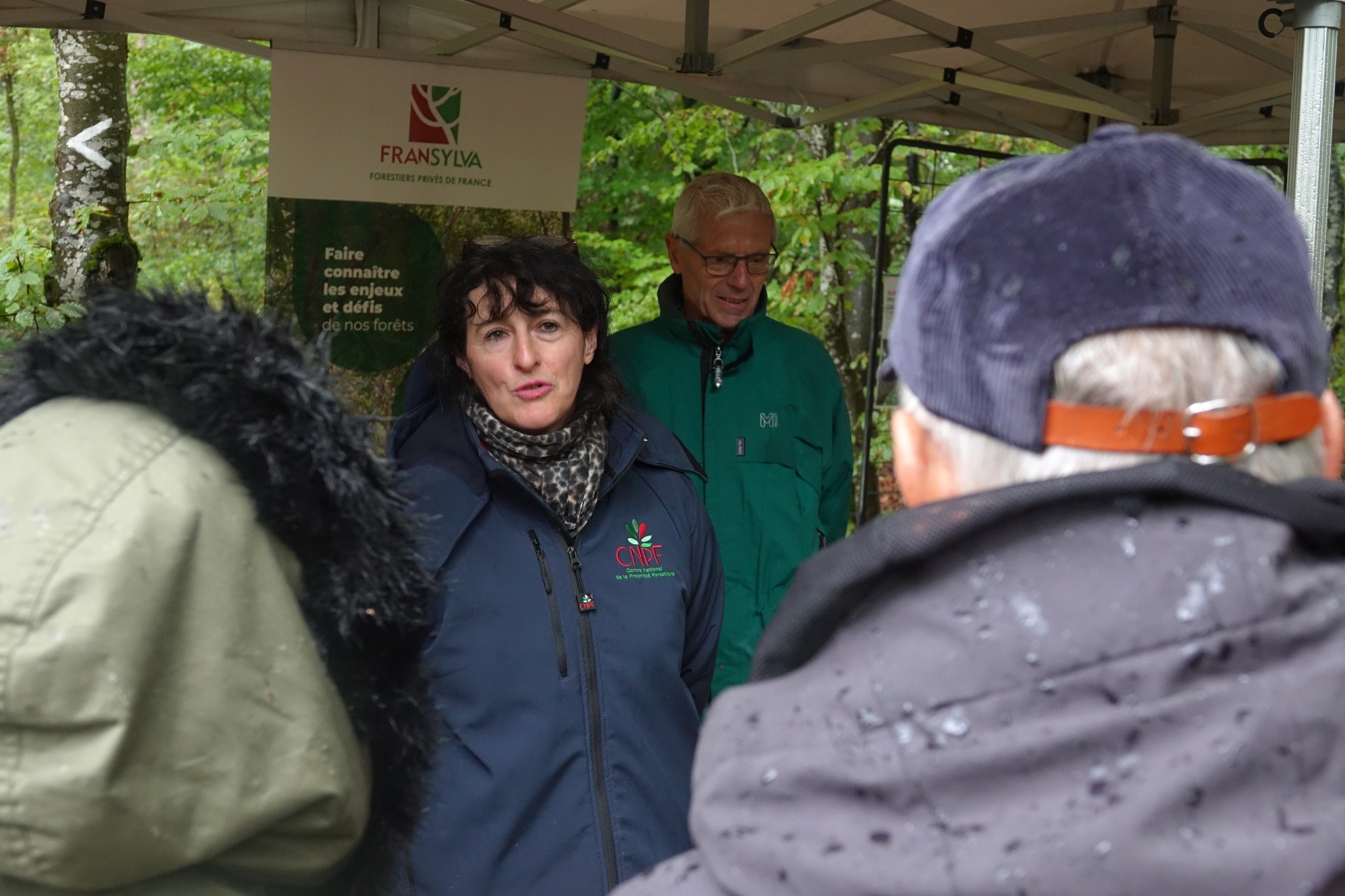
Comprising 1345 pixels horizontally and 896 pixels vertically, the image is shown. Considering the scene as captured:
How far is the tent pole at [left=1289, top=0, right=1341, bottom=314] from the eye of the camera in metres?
2.22

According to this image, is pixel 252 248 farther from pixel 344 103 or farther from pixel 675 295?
pixel 675 295

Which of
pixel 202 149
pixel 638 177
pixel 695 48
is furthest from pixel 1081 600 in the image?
pixel 202 149

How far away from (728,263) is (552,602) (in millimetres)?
1853

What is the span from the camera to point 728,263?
3.78m

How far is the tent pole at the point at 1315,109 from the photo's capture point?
2.22 m

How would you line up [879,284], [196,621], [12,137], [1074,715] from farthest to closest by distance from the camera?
1. [12,137]
2. [879,284]
3. [196,621]
4. [1074,715]

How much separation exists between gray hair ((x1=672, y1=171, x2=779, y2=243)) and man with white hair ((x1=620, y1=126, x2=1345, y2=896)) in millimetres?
2977

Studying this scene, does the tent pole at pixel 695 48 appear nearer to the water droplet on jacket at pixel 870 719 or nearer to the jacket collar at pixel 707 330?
the jacket collar at pixel 707 330

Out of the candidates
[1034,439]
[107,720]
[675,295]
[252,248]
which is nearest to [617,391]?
[675,295]

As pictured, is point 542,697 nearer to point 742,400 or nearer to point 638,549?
point 638,549

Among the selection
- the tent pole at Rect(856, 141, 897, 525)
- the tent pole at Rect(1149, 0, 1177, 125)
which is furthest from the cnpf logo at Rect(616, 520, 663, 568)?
the tent pole at Rect(856, 141, 897, 525)

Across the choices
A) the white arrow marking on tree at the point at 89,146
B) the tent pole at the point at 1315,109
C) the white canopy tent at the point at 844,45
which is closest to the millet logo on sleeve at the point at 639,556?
the tent pole at the point at 1315,109

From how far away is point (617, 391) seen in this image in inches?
99.9

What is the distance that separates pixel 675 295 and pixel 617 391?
1.35 m
